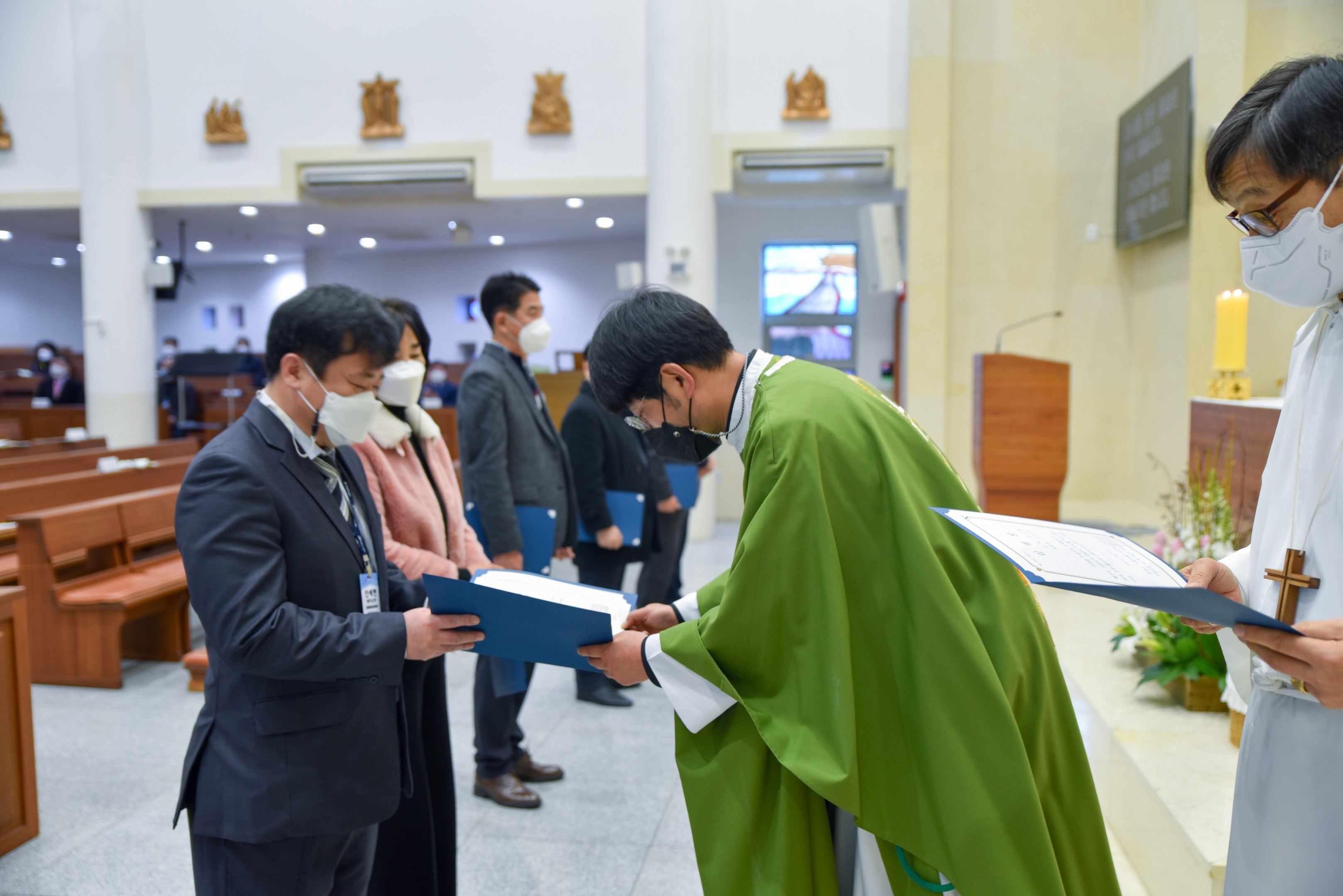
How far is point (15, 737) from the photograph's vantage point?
270cm

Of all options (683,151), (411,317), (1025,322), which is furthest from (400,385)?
(1025,322)

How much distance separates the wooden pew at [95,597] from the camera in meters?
4.06

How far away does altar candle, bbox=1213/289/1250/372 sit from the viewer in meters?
3.89

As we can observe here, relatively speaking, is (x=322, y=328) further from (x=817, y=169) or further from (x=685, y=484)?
(x=817, y=169)

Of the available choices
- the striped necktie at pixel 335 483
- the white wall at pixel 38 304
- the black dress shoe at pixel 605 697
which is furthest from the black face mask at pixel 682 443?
the white wall at pixel 38 304

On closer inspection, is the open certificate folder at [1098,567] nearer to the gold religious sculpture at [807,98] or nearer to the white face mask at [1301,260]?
the white face mask at [1301,260]

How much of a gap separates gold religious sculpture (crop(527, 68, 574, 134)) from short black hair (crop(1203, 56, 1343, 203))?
27.2 feet

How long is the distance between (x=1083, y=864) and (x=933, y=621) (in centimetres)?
51

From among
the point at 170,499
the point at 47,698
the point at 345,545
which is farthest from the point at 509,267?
the point at 345,545

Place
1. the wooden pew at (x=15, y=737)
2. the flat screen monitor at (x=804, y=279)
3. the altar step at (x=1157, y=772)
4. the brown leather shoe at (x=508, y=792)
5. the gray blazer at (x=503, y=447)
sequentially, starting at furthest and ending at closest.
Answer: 1. the flat screen monitor at (x=804, y=279)
2. the gray blazer at (x=503, y=447)
3. the brown leather shoe at (x=508, y=792)
4. the wooden pew at (x=15, y=737)
5. the altar step at (x=1157, y=772)

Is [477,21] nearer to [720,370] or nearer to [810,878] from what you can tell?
[720,370]

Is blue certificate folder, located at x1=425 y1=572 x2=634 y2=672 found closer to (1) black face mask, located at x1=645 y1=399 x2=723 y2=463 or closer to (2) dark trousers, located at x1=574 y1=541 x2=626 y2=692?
(1) black face mask, located at x1=645 y1=399 x2=723 y2=463

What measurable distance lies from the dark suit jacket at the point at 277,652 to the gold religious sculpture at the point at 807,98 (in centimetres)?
776

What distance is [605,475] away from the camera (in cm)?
387
